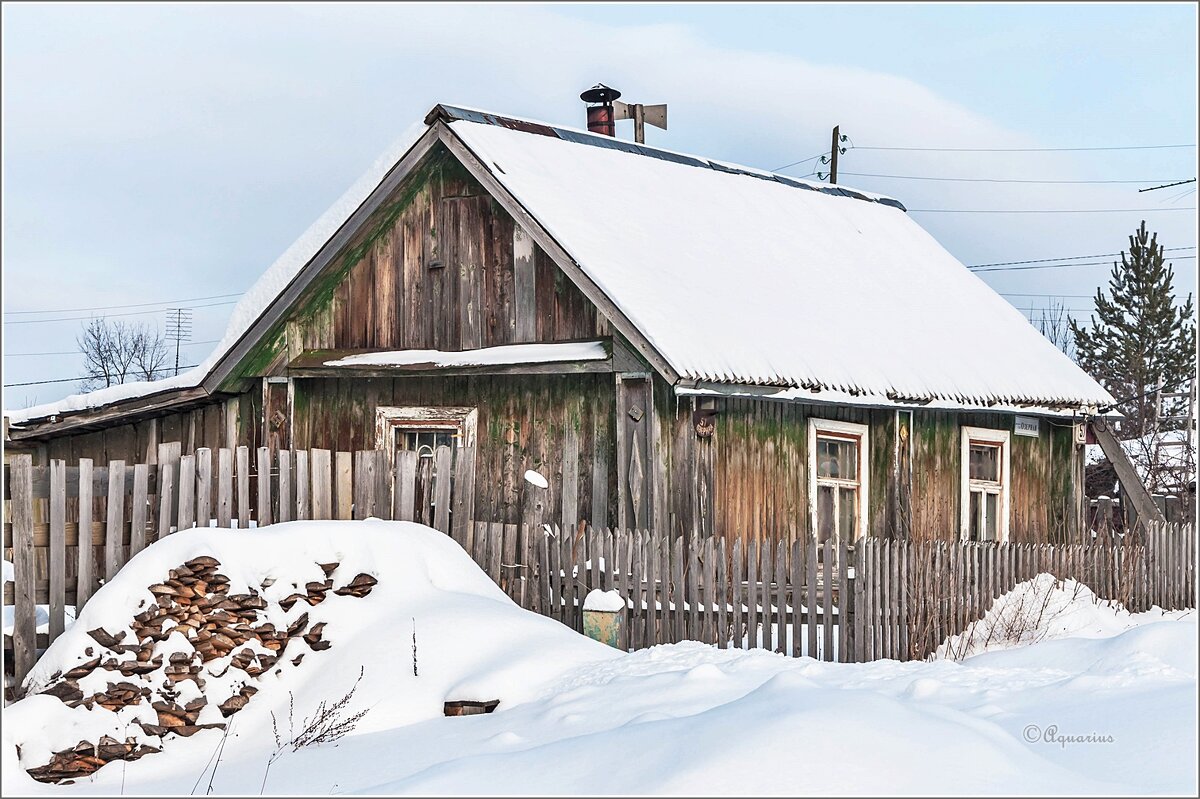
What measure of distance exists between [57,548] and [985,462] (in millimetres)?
11664

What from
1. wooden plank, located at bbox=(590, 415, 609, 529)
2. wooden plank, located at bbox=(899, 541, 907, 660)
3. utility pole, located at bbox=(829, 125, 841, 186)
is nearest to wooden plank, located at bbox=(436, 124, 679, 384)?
wooden plank, located at bbox=(590, 415, 609, 529)

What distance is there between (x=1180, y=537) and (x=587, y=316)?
794cm

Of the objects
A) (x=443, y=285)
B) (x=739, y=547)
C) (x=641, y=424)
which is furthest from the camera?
(x=443, y=285)

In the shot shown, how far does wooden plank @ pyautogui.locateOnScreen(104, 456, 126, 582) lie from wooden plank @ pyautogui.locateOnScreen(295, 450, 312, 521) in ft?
4.99

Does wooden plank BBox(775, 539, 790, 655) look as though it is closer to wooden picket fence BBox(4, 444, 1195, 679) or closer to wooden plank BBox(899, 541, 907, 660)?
wooden picket fence BBox(4, 444, 1195, 679)

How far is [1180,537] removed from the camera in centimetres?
1634

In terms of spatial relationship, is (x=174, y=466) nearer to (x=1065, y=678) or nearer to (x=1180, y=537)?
(x=1065, y=678)

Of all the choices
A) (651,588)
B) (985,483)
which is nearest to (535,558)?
(651,588)

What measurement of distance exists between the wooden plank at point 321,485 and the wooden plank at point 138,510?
1.48 m

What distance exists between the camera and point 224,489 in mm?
10484

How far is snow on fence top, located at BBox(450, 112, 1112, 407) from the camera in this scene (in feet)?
43.8

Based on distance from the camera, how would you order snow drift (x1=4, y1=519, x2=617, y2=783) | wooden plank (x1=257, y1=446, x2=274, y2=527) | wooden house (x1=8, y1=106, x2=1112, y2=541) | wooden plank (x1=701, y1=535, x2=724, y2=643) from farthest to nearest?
wooden house (x1=8, y1=106, x2=1112, y2=541)
wooden plank (x1=701, y1=535, x2=724, y2=643)
wooden plank (x1=257, y1=446, x2=274, y2=527)
snow drift (x1=4, y1=519, x2=617, y2=783)

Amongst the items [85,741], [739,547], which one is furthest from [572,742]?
[739,547]

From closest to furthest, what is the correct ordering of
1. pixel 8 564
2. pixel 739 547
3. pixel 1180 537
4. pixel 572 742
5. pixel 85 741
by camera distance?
pixel 572 742 → pixel 85 741 → pixel 8 564 → pixel 739 547 → pixel 1180 537
